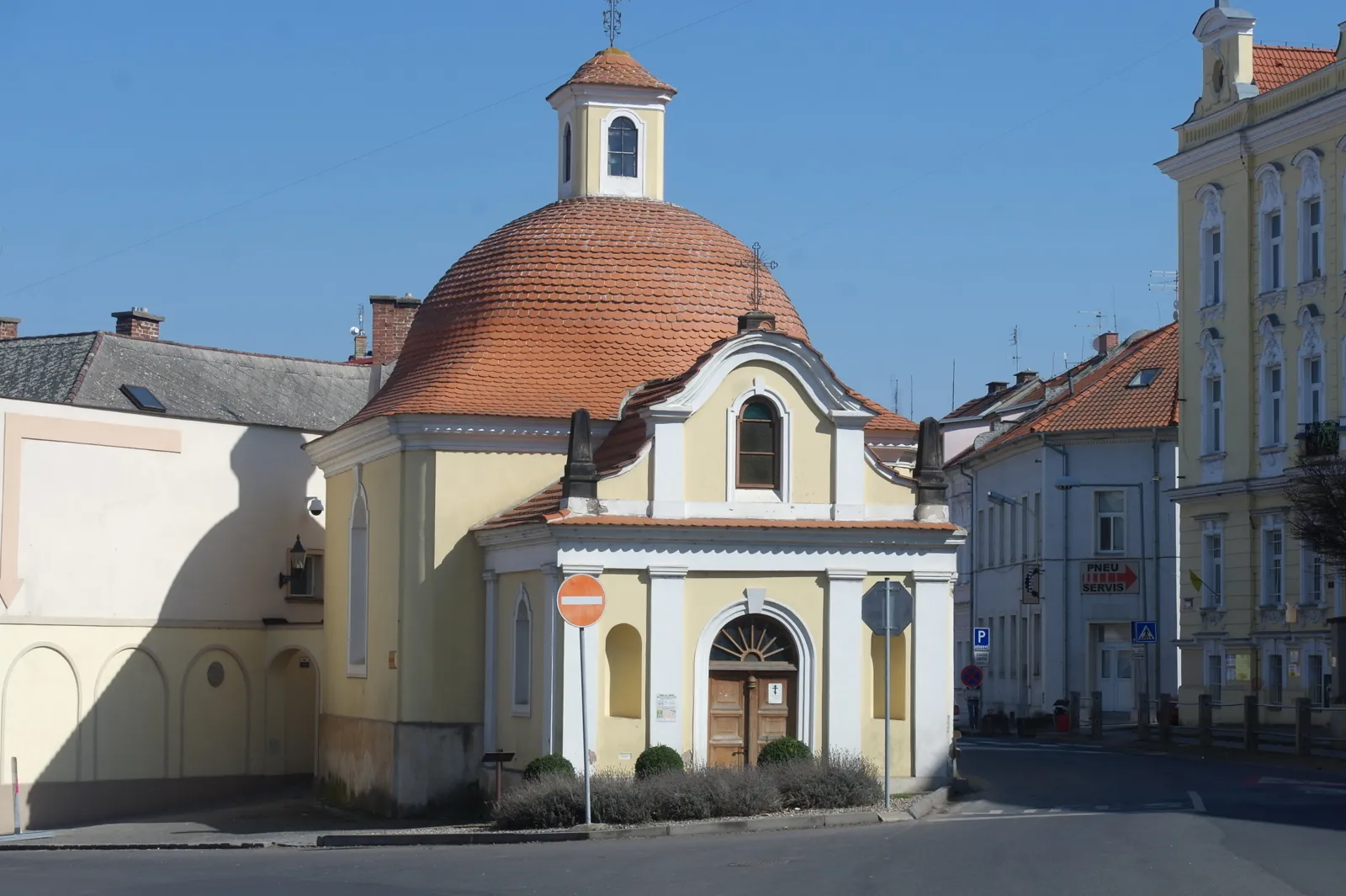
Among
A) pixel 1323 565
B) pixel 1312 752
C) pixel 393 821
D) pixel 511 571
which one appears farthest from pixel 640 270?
pixel 1323 565

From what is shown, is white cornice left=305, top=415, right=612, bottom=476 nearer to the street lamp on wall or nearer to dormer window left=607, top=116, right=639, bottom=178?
the street lamp on wall

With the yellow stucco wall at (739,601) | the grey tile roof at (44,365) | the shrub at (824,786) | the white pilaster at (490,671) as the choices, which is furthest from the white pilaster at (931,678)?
the grey tile roof at (44,365)

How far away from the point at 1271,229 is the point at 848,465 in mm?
23054

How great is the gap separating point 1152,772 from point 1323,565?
1444 centimetres

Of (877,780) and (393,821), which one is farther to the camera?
(393,821)

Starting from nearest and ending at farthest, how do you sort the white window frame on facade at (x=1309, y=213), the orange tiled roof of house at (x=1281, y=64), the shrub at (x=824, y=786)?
the shrub at (x=824, y=786), the white window frame on facade at (x=1309, y=213), the orange tiled roof of house at (x=1281, y=64)

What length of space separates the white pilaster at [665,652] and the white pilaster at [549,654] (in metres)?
1.30

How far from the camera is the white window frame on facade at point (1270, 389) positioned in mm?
47156

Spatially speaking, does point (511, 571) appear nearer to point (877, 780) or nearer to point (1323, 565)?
point (877, 780)

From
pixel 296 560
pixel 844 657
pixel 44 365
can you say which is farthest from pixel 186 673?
pixel 844 657

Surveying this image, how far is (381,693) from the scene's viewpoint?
105ft

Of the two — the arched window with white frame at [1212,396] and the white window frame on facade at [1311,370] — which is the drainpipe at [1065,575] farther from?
the white window frame on facade at [1311,370]

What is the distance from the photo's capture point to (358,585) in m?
34.1

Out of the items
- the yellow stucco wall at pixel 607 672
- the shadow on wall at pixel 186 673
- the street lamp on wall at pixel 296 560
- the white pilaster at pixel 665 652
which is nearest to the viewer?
the yellow stucco wall at pixel 607 672
